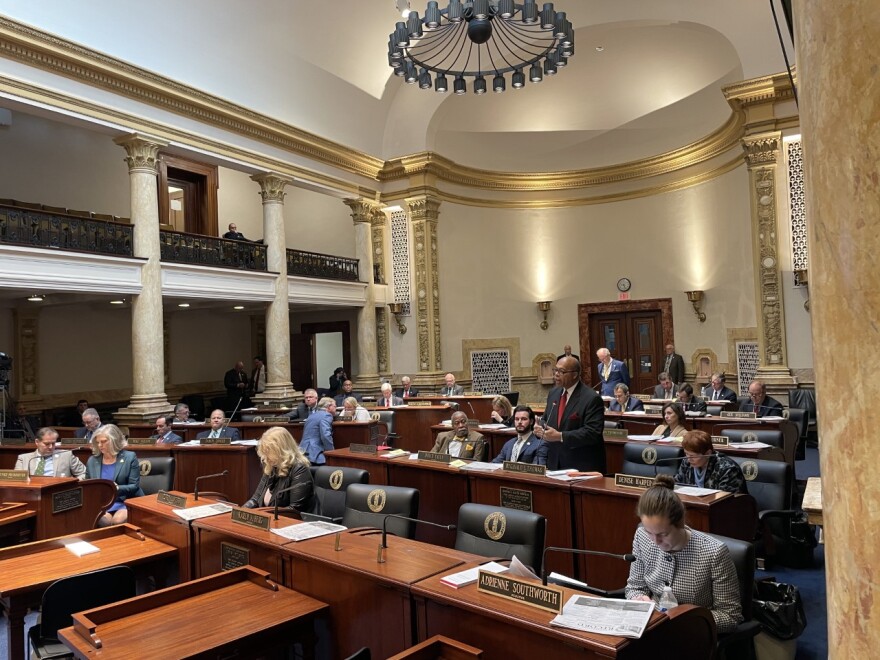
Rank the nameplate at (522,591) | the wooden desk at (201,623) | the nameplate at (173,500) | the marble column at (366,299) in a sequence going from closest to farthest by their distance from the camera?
the nameplate at (522,591)
the wooden desk at (201,623)
the nameplate at (173,500)
the marble column at (366,299)

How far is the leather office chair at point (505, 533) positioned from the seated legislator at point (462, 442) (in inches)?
95.3

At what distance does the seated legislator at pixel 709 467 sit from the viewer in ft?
13.8

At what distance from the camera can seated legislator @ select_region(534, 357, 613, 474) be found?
15.7ft

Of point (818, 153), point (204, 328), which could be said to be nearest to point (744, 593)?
point (818, 153)

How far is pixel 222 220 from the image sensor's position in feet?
52.3

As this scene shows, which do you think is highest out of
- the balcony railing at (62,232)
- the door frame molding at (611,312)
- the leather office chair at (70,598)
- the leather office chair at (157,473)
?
the balcony railing at (62,232)

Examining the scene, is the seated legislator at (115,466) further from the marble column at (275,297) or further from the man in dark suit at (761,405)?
the man in dark suit at (761,405)

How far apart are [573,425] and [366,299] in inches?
379

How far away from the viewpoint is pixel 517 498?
4656 mm

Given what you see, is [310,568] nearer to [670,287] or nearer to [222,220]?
[670,287]

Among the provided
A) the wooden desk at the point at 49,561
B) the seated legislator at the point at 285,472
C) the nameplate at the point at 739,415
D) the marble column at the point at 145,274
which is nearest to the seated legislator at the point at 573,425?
the seated legislator at the point at 285,472

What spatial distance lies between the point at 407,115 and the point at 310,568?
12265 millimetres

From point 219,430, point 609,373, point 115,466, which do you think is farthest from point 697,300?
point 115,466

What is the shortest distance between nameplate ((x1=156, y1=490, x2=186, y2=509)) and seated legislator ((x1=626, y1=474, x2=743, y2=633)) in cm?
275
